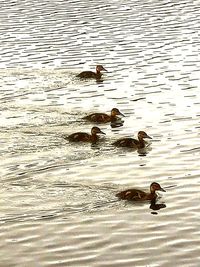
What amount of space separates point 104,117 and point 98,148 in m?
2.34

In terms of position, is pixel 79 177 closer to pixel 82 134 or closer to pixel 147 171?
pixel 147 171

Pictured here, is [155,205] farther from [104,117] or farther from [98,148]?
[104,117]

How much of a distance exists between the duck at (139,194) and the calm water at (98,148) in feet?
0.51

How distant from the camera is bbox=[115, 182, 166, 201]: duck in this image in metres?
16.3

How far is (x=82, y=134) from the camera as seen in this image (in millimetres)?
20719

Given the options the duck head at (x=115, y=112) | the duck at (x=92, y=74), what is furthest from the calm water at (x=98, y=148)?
the duck head at (x=115, y=112)

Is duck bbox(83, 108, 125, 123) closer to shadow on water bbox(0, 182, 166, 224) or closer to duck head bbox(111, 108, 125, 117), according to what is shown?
duck head bbox(111, 108, 125, 117)

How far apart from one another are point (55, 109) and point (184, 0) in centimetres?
2597

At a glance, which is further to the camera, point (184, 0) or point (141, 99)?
point (184, 0)

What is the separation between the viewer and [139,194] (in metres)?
16.4

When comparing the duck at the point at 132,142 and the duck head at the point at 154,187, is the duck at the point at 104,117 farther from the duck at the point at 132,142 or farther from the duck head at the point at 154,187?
the duck head at the point at 154,187

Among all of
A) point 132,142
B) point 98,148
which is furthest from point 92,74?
point 132,142

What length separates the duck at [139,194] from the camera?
16.3 meters

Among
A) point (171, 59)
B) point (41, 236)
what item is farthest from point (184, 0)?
point (41, 236)
